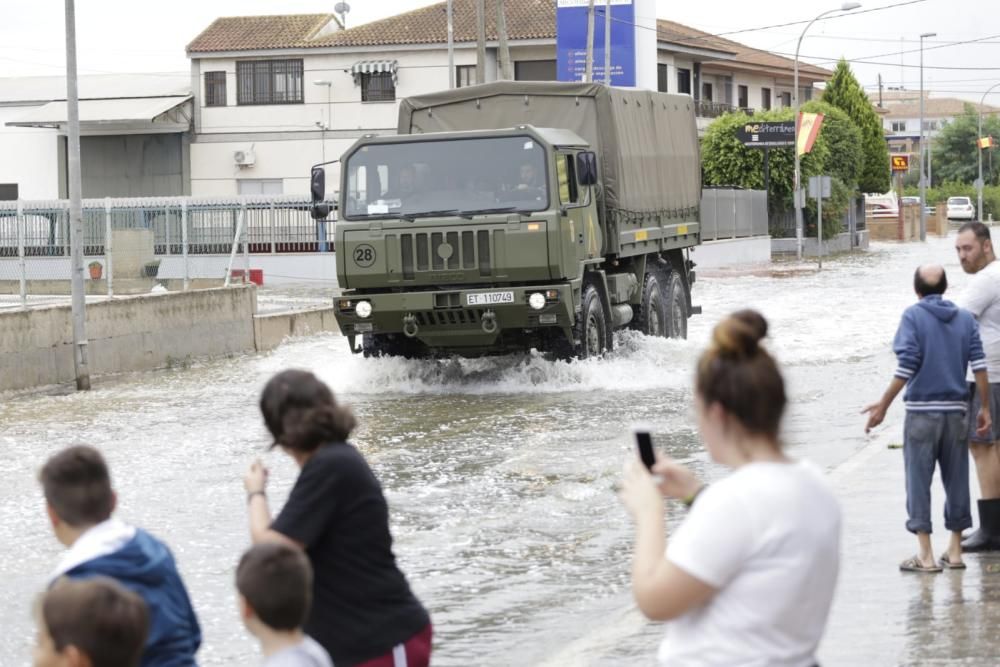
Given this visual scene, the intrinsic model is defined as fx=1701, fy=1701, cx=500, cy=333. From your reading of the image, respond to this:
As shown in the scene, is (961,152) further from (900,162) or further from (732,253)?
(732,253)

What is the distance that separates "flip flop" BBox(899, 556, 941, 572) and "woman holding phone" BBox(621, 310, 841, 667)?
16.7 ft

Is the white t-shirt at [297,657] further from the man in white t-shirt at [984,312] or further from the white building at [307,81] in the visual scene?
the white building at [307,81]

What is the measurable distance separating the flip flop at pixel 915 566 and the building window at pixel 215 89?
50025 millimetres

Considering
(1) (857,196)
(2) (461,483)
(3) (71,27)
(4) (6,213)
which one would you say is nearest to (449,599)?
(2) (461,483)

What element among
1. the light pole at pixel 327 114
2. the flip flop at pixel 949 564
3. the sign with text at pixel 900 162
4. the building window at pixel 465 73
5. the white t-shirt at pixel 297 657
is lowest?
the flip flop at pixel 949 564

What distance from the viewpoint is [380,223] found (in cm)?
1736

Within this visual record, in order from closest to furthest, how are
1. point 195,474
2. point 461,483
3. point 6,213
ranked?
point 461,483 < point 195,474 < point 6,213

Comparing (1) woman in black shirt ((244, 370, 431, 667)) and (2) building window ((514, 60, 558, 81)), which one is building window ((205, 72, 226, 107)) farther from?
(1) woman in black shirt ((244, 370, 431, 667))

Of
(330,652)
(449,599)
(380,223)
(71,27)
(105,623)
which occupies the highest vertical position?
(71,27)

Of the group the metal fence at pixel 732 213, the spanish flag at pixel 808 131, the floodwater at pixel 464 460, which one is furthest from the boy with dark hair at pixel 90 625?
the spanish flag at pixel 808 131

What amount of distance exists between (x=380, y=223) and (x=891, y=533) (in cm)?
895

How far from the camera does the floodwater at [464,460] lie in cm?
790

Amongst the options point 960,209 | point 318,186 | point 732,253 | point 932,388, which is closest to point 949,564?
point 932,388

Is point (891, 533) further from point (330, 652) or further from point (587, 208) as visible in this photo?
point (587, 208)
